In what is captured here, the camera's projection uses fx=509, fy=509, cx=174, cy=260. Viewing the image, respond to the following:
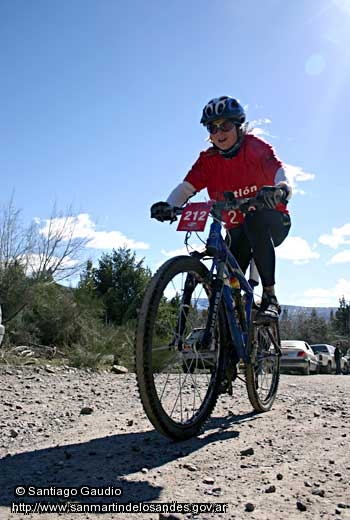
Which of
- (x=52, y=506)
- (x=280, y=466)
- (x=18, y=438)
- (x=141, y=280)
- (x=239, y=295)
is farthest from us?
(x=141, y=280)

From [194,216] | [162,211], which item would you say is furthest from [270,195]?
[162,211]

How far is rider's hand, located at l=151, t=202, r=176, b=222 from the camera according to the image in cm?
354

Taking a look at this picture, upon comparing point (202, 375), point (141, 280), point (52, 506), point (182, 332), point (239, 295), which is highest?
point (141, 280)

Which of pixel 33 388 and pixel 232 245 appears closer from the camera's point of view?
pixel 232 245

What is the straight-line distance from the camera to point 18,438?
3037mm

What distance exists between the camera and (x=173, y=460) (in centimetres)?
250

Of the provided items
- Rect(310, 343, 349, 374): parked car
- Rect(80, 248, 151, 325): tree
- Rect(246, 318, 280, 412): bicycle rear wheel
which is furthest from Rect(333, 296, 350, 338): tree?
Rect(246, 318, 280, 412): bicycle rear wheel

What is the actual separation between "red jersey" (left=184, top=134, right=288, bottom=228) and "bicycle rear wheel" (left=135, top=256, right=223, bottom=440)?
3.16 feet

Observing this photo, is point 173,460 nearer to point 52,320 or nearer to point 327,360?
point 52,320

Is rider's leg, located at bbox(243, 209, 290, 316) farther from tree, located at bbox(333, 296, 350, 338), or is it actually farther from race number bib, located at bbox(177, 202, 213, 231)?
tree, located at bbox(333, 296, 350, 338)

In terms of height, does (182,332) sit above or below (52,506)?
above

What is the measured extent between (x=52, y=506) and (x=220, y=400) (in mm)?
2932

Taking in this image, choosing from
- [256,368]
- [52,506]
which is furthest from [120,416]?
[52,506]

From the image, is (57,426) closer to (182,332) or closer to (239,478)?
(182,332)
